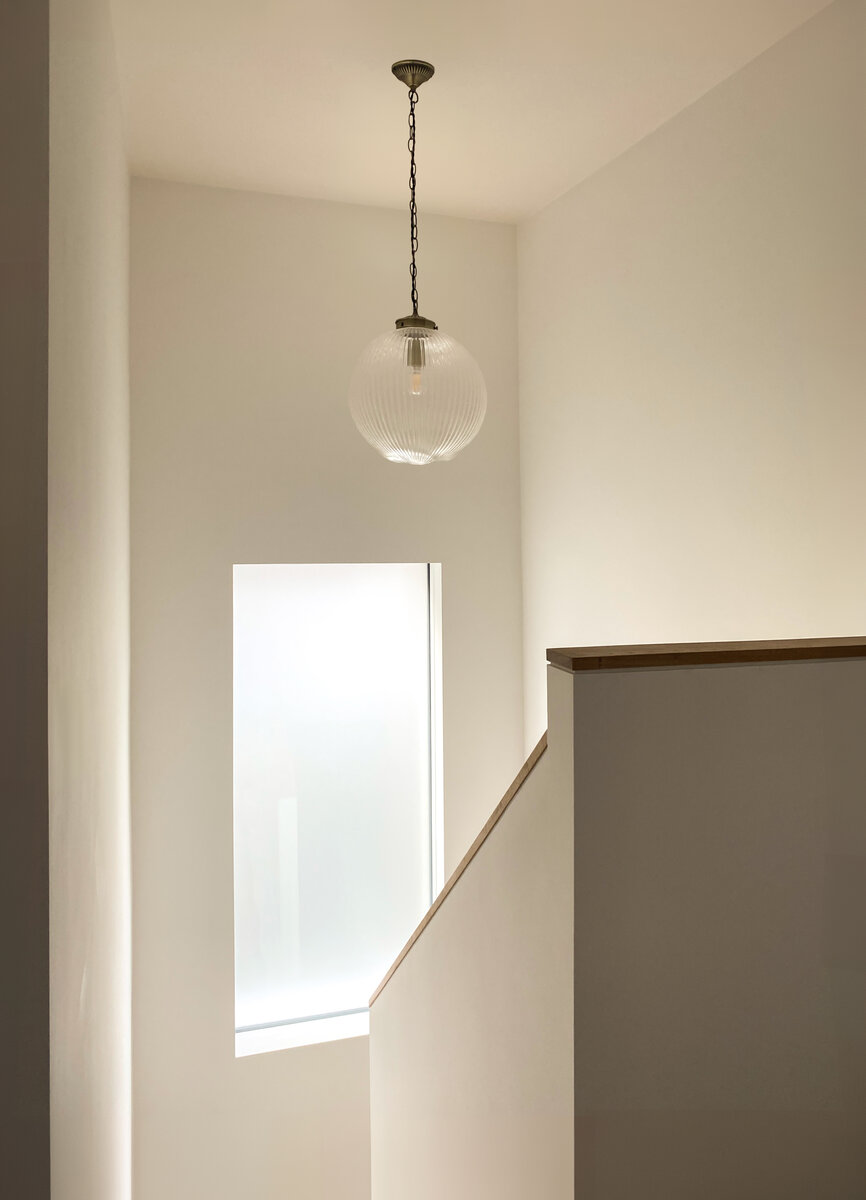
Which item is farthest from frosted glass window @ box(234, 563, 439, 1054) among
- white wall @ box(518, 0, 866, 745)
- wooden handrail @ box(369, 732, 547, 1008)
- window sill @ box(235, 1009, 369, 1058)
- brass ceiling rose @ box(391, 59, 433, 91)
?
brass ceiling rose @ box(391, 59, 433, 91)

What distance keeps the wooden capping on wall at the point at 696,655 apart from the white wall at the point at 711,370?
111 centimetres

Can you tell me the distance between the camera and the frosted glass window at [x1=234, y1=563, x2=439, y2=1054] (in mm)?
4242

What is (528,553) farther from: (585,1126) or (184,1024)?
(585,1126)

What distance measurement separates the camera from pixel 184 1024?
3.95 m

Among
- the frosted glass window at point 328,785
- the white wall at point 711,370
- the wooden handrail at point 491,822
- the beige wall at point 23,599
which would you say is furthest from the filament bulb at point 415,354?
the frosted glass window at point 328,785

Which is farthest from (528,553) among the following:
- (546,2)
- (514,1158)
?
(514,1158)

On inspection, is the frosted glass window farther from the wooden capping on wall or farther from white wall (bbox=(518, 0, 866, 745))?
the wooden capping on wall

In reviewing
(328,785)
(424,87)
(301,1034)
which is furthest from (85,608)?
(301,1034)

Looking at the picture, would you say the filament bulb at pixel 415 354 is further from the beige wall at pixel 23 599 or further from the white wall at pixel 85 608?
the beige wall at pixel 23 599

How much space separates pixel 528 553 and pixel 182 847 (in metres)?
1.89

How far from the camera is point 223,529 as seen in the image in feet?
13.0

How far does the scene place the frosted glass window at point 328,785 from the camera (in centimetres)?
424

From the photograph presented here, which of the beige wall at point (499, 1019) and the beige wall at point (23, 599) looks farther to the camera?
the beige wall at point (499, 1019)

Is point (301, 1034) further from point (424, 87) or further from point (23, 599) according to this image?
point (424, 87)
